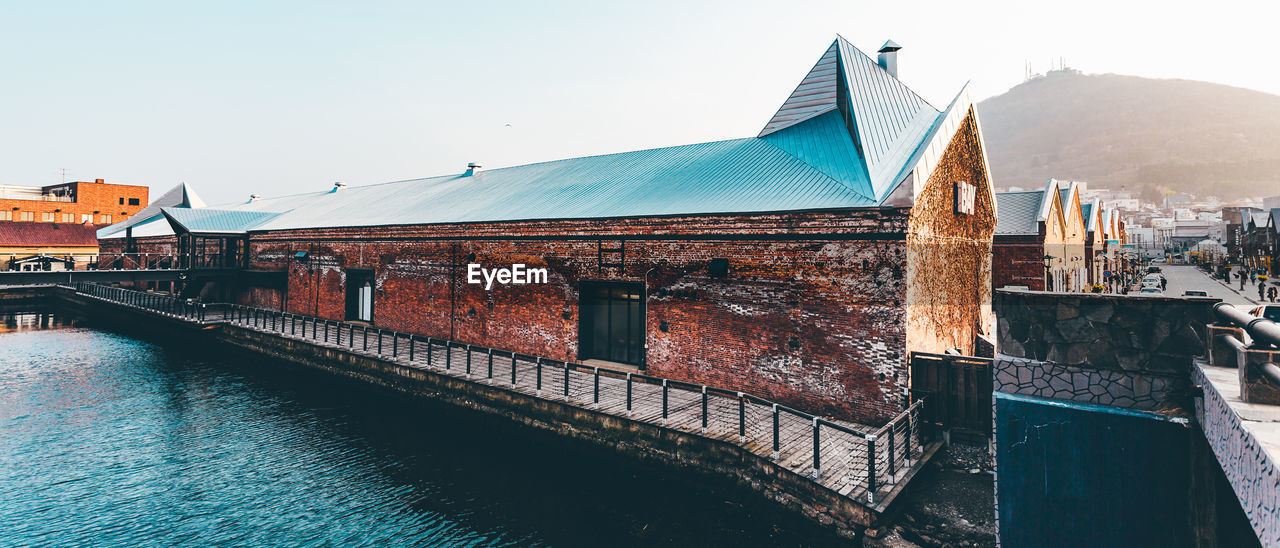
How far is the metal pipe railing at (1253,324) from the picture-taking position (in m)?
3.24

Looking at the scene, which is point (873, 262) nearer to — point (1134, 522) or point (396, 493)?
point (1134, 522)

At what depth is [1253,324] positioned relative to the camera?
3.56 metres

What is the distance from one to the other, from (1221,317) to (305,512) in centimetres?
1221

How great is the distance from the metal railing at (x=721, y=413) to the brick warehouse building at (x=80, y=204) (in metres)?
71.3

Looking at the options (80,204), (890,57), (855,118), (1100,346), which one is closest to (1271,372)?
(1100,346)

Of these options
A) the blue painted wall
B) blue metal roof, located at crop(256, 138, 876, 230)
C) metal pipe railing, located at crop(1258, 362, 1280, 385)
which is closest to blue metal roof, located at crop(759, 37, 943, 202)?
blue metal roof, located at crop(256, 138, 876, 230)

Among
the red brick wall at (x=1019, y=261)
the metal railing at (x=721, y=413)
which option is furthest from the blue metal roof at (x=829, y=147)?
the red brick wall at (x=1019, y=261)

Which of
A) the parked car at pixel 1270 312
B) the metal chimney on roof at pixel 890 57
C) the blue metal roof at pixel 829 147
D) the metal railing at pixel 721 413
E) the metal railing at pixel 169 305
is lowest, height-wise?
the metal railing at pixel 721 413

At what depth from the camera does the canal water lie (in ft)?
28.5

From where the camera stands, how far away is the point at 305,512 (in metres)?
9.34

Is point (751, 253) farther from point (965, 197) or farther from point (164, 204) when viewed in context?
point (164, 204)

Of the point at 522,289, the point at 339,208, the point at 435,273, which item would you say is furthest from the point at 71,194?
the point at 522,289

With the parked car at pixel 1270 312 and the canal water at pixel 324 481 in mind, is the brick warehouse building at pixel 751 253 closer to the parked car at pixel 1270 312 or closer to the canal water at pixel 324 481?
the canal water at pixel 324 481

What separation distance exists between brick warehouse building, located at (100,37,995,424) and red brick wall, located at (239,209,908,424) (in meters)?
0.04
